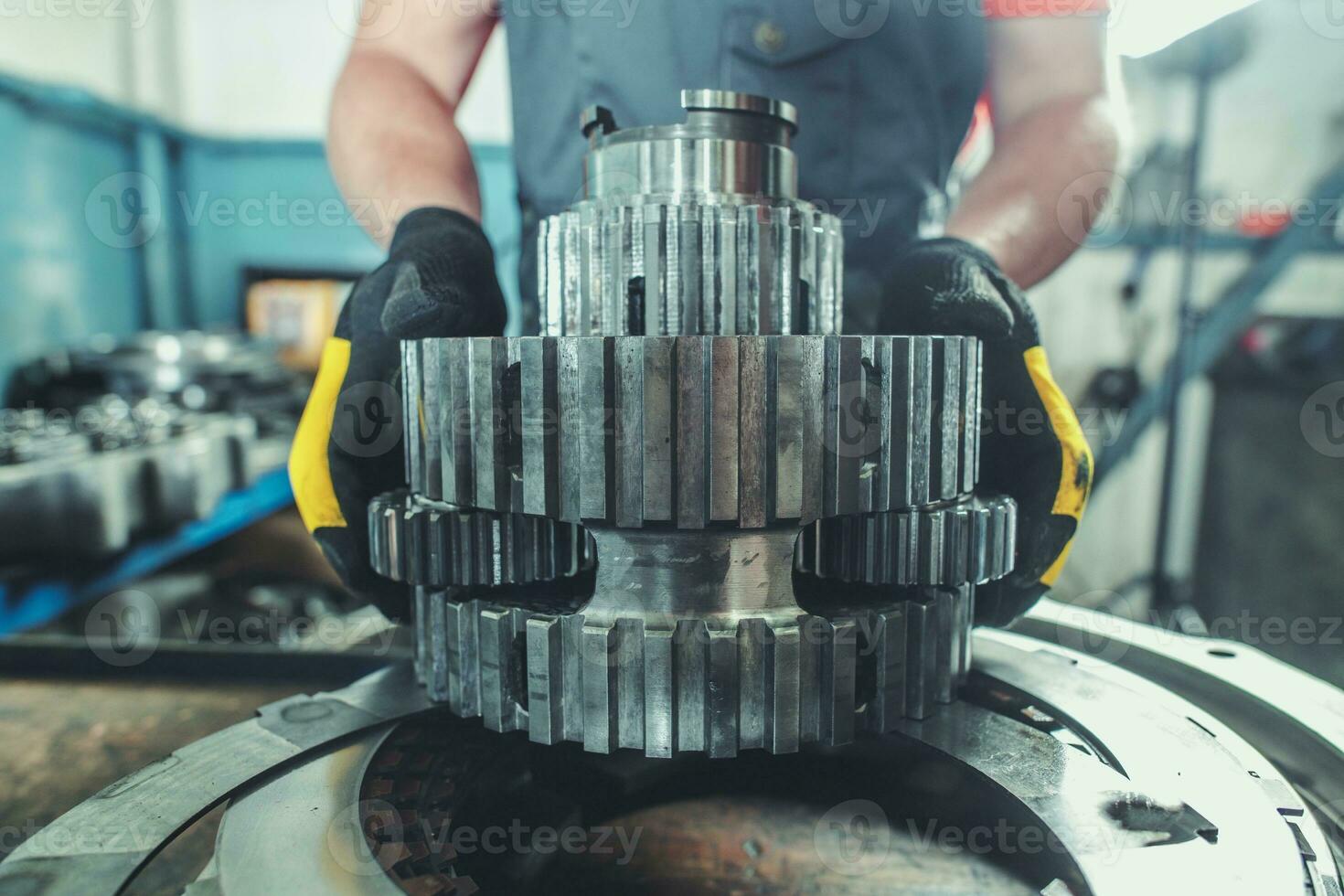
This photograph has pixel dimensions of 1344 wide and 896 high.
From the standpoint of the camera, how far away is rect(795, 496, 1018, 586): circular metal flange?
77cm

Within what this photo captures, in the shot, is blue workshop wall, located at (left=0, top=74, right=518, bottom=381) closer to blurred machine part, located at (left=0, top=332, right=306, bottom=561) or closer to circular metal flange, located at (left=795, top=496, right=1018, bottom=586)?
blurred machine part, located at (left=0, top=332, right=306, bottom=561)

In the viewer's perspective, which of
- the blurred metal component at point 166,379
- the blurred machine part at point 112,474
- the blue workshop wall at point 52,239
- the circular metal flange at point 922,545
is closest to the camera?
the circular metal flange at point 922,545

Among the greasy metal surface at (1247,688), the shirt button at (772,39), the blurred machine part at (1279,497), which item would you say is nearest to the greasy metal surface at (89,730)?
the greasy metal surface at (1247,688)

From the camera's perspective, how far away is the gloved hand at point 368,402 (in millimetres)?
979

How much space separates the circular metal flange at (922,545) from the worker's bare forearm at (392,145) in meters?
0.93

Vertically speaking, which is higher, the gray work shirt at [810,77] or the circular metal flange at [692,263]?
the gray work shirt at [810,77]

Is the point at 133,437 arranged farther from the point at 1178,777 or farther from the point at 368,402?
the point at 1178,777

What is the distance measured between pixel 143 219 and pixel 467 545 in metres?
4.80

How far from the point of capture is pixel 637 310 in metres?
0.83

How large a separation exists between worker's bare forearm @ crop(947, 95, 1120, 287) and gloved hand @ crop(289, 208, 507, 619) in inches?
35.2

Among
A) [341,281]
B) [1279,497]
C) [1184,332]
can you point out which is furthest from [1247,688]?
[341,281]

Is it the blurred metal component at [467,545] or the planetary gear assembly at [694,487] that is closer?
the planetary gear assembly at [694,487]

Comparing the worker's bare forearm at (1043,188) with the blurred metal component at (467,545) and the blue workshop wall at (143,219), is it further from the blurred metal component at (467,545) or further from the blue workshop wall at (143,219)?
the blue workshop wall at (143,219)

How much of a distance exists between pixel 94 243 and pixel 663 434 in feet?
15.0
